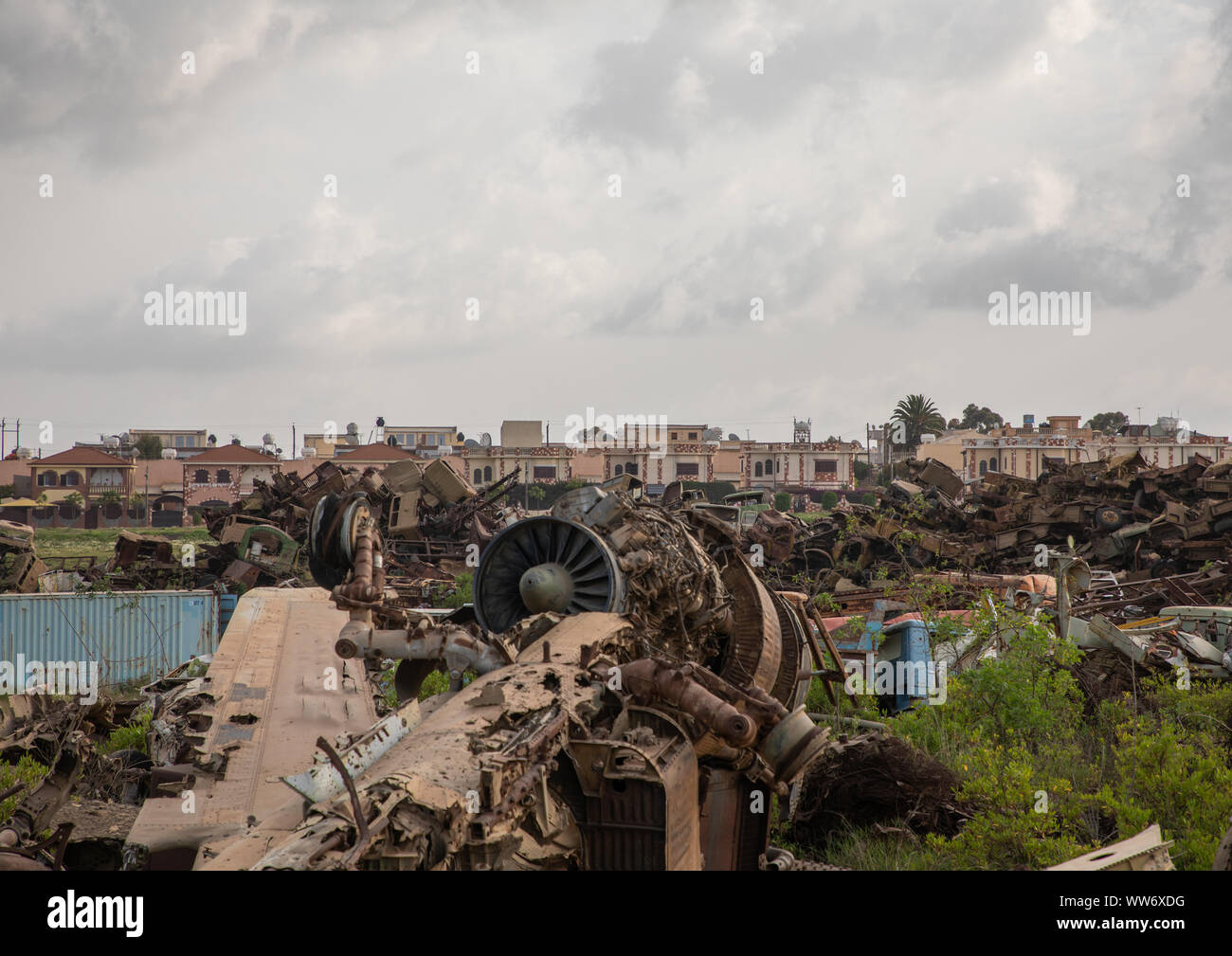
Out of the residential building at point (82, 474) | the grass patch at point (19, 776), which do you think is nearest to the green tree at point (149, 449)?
the residential building at point (82, 474)

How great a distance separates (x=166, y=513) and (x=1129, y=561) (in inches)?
2293

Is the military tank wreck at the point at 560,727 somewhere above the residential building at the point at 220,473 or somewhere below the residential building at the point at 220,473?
below

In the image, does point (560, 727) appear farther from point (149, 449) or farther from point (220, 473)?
point (149, 449)

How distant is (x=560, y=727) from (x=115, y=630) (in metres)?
15.1

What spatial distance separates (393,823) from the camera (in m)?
4.66

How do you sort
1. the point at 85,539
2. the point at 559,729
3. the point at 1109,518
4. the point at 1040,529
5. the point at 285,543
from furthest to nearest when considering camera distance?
1. the point at 85,539
2. the point at 1040,529
3. the point at 1109,518
4. the point at 285,543
5. the point at 559,729

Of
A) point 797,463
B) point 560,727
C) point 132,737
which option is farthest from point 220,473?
point 560,727

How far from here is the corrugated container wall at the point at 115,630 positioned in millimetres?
18203

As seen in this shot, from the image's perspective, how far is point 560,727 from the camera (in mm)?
6113

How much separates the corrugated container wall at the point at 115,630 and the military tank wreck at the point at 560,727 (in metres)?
10.4

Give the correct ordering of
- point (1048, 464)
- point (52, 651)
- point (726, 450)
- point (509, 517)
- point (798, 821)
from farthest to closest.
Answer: point (726, 450)
point (1048, 464)
point (509, 517)
point (52, 651)
point (798, 821)

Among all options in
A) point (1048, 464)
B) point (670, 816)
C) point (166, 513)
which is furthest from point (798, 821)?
point (166, 513)

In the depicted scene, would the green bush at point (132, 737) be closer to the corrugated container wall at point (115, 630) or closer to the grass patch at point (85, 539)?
the corrugated container wall at point (115, 630)

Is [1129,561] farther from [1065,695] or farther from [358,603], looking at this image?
[358,603]
